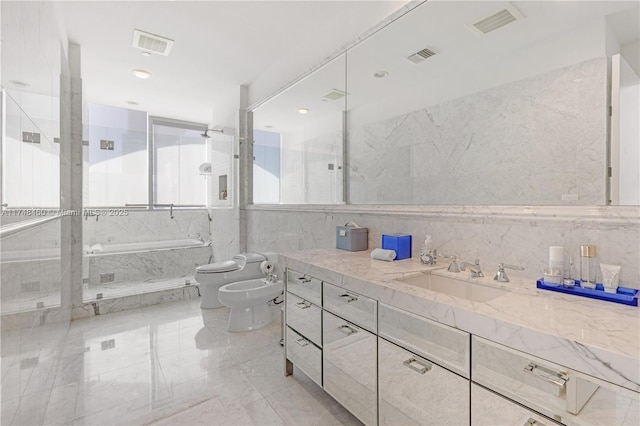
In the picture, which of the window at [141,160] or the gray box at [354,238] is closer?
the gray box at [354,238]

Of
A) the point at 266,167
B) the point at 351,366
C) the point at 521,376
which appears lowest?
the point at 351,366

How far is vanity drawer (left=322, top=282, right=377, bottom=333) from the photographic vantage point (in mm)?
1291

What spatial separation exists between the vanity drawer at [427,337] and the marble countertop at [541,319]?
0.11ft

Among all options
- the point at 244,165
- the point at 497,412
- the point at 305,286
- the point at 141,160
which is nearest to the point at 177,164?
the point at 141,160

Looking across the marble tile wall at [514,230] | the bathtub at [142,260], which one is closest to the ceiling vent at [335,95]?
the marble tile wall at [514,230]

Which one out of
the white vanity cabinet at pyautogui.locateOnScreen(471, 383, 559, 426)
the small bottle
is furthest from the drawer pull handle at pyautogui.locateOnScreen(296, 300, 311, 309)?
the small bottle

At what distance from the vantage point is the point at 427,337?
3.50 ft

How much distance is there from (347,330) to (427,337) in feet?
1.52

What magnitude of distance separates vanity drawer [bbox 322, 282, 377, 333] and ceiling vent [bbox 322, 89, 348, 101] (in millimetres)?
1602

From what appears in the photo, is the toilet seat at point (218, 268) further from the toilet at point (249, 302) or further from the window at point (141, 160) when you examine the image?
the window at point (141, 160)

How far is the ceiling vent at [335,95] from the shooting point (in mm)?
2430

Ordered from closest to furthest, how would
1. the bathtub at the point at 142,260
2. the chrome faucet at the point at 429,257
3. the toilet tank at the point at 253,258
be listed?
the chrome faucet at the point at 429,257 → the toilet tank at the point at 253,258 → the bathtub at the point at 142,260

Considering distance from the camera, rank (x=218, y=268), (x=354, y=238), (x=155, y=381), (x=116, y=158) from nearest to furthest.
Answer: (x=155, y=381), (x=354, y=238), (x=218, y=268), (x=116, y=158)

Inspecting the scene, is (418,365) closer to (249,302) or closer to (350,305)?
(350,305)
